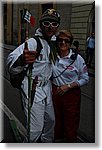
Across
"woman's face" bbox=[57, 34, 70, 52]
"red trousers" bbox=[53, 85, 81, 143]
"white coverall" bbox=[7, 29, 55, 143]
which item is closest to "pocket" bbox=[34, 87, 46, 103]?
"white coverall" bbox=[7, 29, 55, 143]

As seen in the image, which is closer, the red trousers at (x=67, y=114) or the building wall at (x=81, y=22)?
the building wall at (x=81, y=22)

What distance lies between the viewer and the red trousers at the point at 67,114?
346 centimetres

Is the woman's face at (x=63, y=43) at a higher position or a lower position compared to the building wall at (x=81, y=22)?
lower

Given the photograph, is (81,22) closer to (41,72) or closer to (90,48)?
(90,48)

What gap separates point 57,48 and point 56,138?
848mm

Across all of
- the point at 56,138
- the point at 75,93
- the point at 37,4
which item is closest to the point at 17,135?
the point at 56,138

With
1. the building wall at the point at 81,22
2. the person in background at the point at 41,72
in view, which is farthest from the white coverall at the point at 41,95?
the building wall at the point at 81,22

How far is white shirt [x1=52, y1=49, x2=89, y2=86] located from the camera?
3.42 m

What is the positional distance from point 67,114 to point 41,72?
480 mm

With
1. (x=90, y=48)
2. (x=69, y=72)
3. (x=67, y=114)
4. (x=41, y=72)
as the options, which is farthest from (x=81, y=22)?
(x=67, y=114)

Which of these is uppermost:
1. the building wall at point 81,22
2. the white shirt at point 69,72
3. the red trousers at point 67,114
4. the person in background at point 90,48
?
the building wall at point 81,22

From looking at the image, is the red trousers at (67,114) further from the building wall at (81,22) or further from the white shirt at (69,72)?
the building wall at (81,22)

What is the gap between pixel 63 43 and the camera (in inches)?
134

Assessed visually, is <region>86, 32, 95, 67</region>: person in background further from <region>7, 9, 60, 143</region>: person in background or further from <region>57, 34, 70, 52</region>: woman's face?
<region>7, 9, 60, 143</region>: person in background
